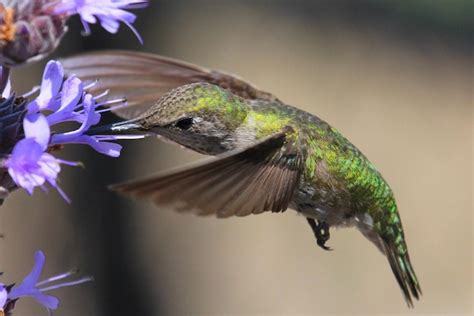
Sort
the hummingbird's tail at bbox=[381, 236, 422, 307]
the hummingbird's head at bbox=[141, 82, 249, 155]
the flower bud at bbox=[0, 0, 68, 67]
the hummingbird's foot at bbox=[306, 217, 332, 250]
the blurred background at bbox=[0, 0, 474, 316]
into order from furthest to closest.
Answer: the blurred background at bbox=[0, 0, 474, 316], the hummingbird's tail at bbox=[381, 236, 422, 307], the hummingbird's foot at bbox=[306, 217, 332, 250], the hummingbird's head at bbox=[141, 82, 249, 155], the flower bud at bbox=[0, 0, 68, 67]

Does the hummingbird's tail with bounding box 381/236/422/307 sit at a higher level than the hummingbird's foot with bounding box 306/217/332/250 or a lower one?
lower

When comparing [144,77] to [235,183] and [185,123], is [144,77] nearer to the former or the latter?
[185,123]

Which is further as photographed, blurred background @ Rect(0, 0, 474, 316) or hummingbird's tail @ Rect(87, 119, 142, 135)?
blurred background @ Rect(0, 0, 474, 316)

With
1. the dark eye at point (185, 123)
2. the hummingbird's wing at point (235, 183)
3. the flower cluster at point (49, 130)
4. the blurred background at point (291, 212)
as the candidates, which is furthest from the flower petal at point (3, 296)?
the blurred background at point (291, 212)

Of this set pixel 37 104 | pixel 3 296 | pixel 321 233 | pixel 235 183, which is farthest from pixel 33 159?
pixel 321 233

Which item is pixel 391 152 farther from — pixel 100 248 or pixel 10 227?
pixel 10 227

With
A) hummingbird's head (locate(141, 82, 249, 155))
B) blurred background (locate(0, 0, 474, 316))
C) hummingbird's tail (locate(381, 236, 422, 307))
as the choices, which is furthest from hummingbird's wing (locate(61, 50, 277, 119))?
blurred background (locate(0, 0, 474, 316))

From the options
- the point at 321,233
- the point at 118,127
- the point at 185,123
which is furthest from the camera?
the point at 321,233

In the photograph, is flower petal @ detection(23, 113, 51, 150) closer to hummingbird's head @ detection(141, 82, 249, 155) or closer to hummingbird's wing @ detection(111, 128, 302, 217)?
hummingbird's wing @ detection(111, 128, 302, 217)
